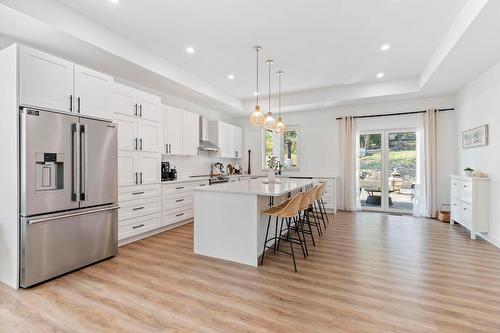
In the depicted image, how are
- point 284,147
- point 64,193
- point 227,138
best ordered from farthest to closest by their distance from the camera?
1. point 284,147
2. point 227,138
3. point 64,193

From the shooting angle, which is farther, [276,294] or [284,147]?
[284,147]

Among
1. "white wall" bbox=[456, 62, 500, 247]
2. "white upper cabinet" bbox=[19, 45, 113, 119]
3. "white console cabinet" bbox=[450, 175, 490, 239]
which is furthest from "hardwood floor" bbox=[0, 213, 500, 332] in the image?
"white upper cabinet" bbox=[19, 45, 113, 119]

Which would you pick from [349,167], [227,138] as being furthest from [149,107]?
[349,167]

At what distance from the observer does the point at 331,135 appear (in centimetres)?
671

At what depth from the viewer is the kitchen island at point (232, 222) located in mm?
3087

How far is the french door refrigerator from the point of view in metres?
2.45

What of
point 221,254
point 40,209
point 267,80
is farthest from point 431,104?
point 40,209

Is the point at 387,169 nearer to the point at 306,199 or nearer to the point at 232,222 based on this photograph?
the point at 306,199

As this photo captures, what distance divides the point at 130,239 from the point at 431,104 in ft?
22.2

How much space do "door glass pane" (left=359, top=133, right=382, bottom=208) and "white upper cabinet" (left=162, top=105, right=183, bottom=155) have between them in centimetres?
451

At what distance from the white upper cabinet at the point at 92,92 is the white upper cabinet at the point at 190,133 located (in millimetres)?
2060

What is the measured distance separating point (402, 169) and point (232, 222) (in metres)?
4.87

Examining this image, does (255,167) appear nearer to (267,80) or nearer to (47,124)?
(267,80)

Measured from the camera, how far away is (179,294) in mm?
2359
